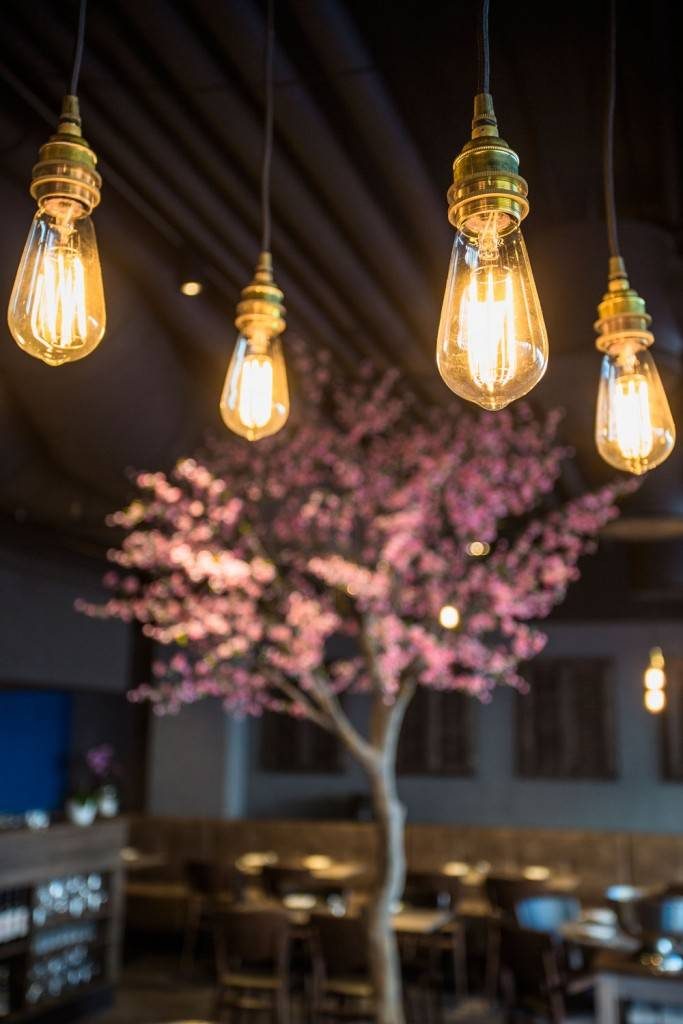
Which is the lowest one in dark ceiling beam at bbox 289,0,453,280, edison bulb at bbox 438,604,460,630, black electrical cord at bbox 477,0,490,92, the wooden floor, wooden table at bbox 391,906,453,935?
the wooden floor

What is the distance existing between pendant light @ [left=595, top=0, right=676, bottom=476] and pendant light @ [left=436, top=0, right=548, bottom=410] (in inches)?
18.9

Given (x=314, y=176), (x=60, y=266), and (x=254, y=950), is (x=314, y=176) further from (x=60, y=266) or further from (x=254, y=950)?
(x=254, y=950)

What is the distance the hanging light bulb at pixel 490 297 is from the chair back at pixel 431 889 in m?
6.57

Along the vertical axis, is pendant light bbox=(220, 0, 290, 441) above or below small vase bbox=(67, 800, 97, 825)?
above

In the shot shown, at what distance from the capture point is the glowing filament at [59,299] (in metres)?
1.51

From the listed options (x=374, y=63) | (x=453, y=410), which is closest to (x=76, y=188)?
(x=374, y=63)

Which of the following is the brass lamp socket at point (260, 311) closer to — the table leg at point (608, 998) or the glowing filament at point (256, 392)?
the glowing filament at point (256, 392)


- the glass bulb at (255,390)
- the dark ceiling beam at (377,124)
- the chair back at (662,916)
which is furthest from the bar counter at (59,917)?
the glass bulb at (255,390)

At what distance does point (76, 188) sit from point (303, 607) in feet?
12.3

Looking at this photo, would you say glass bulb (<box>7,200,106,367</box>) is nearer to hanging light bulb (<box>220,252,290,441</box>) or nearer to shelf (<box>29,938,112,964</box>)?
hanging light bulb (<box>220,252,290,441</box>)

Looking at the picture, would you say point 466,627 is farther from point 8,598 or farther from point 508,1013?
point 8,598

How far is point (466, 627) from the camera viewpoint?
16.8ft

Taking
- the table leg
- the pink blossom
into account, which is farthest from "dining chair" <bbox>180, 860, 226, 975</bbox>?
the table leg

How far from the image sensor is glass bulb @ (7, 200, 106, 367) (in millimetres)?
1502
